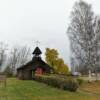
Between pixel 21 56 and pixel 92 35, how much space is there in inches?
2277

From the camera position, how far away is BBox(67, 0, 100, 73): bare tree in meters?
46.2

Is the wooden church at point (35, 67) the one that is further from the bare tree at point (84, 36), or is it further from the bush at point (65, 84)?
Answer: the bush at point (65, 84)

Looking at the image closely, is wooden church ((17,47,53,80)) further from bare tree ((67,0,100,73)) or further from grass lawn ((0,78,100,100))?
grass lawn ((0,78,100,100))

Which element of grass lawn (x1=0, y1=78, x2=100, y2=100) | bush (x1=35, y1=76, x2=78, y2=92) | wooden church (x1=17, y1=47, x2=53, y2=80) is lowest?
grass lawn (x1=0, y1=78, x2=100, y2=100)

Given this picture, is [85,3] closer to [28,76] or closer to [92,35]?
[92,35]

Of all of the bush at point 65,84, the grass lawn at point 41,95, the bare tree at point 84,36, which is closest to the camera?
the grass lawn at point 41,95

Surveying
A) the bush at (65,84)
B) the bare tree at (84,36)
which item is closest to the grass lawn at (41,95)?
the bush at (65,84)

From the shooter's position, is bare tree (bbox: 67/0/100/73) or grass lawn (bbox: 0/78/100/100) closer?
grass lawn (bbox: 0/78/100/100)

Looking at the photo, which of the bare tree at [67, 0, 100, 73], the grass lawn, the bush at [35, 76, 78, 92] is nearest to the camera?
the grass lawn

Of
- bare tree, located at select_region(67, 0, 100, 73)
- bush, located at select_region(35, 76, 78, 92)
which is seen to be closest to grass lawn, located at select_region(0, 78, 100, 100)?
bush, located at select_region(35, 76, 78, 92)

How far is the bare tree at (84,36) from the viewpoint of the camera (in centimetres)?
4622

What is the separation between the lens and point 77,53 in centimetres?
4725

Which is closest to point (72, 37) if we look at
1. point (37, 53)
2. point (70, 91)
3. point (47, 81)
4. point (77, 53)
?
point (77, 53)

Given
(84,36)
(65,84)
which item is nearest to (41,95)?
(65,84)
